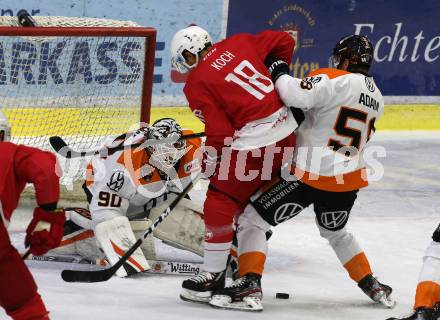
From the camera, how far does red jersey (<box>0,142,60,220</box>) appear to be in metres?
3.17

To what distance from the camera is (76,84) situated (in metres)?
5.53

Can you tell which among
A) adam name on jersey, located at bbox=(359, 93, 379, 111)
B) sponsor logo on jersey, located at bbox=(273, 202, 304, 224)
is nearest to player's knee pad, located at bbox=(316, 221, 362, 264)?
sponsor logo on jersey, located at bbox=(273, 202, 304, 224)

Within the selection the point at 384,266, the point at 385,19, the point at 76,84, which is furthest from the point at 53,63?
the point at 385,19

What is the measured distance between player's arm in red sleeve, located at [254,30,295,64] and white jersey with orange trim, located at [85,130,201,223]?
2.45ft

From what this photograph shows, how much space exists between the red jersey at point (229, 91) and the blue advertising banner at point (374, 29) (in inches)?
152

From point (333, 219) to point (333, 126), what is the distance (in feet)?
1.14

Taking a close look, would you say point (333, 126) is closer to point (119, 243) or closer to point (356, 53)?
point (356, 53)

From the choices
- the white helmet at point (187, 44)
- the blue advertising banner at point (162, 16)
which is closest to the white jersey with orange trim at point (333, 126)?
the white helmet at point (187, 44)

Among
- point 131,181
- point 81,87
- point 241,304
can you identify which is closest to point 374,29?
point 81,87

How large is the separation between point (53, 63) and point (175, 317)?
6.13 feet

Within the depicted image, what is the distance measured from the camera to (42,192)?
320 centimetres

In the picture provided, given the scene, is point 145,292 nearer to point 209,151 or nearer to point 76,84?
point 209,151

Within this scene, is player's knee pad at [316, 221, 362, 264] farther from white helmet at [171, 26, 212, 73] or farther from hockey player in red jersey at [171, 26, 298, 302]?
white helmet at [171, 26, 212, 73]

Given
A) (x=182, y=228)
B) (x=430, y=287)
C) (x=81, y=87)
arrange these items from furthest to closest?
(x=81, y=87) < (x=182, y=228) < (x=430, y=287)
